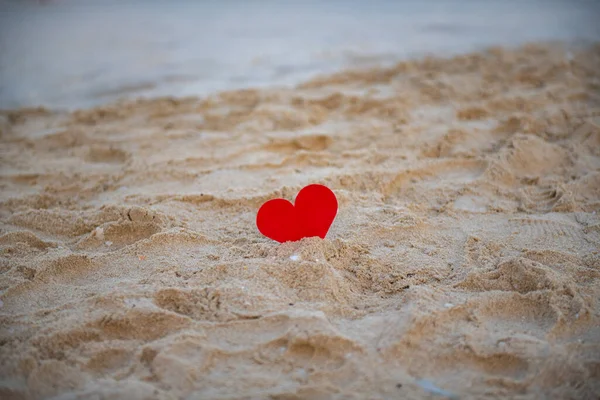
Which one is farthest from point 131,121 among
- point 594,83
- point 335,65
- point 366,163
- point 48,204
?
point 594,83

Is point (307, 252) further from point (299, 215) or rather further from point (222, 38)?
point (222, 38)

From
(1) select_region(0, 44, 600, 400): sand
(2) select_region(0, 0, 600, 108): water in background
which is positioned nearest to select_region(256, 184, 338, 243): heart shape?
(1) select_region(0, 44, 600, 400): sand

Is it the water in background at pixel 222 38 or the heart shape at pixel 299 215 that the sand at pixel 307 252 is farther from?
the water in background at pixel 222 38

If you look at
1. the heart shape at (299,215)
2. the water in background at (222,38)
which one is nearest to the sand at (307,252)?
the heart shape at (299,215)

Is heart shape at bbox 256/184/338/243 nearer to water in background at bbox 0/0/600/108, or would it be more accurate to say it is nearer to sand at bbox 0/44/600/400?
sand at bbox 0/44/600/400

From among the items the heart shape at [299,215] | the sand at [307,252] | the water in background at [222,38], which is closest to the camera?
the sand at [307,252]

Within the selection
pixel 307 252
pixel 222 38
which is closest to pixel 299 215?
pixel 307 252
